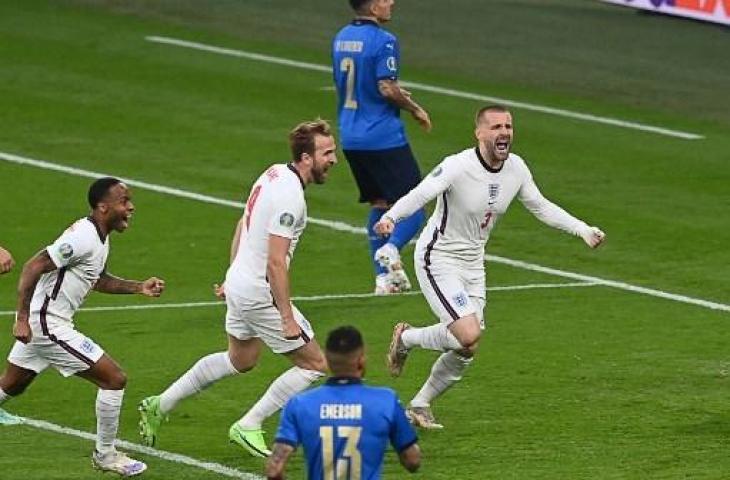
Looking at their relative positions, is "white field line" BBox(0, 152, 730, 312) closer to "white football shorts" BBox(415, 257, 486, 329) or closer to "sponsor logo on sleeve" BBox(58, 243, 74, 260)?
"white football shorts" BBox(415, 257, 486, 329)

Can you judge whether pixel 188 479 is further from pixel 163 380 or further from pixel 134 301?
pixel 134 301

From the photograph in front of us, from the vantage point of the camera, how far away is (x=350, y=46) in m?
19.4

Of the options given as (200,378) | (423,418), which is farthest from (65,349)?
(423,418)

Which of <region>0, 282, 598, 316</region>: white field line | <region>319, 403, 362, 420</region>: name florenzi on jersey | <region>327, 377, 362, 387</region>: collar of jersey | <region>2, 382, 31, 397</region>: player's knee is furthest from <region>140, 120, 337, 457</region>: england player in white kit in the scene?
<region>0, 282, 598, 316</region>: white field line

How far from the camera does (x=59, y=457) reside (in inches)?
554

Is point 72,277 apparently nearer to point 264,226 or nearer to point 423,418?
Answer: point 264,226

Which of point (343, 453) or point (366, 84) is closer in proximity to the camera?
point (343, 453)

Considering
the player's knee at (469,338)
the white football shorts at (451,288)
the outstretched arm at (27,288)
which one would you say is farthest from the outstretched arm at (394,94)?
the outstretched arm at (27,288)

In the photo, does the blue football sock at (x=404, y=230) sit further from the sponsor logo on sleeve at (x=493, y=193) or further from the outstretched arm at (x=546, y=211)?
the sponsor logo on sleeve at (x=493, y=193)

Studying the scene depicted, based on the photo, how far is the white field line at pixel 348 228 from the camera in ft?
62.7

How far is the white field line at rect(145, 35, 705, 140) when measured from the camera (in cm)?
2688

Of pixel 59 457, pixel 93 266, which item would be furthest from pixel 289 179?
pixel 59 457

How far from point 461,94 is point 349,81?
928cm

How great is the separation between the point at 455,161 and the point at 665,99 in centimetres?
1440
